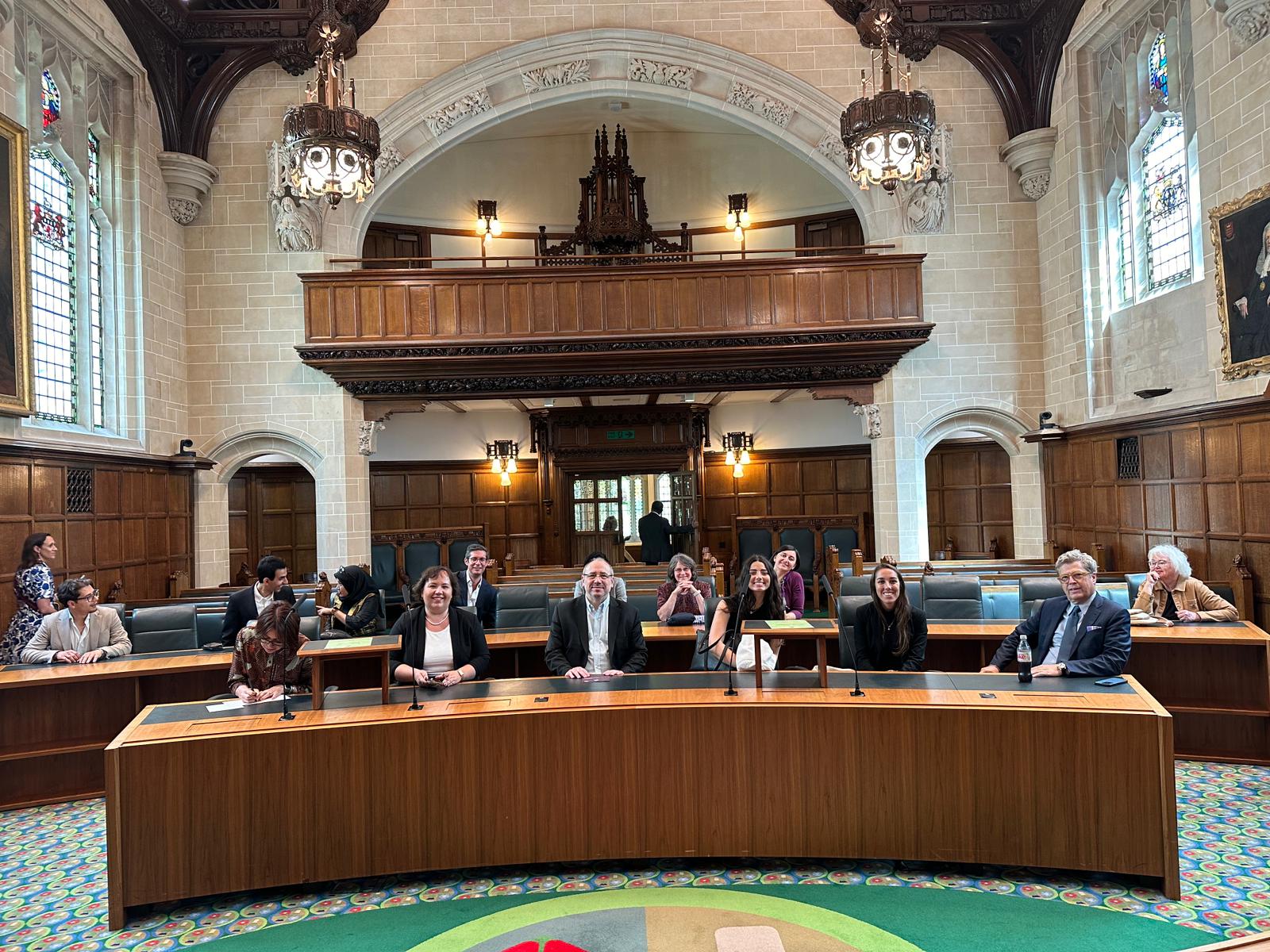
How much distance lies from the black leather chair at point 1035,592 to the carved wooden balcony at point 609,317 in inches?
198

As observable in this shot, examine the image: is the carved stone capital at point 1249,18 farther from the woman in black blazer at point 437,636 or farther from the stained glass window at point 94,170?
the stained glass window at point 94,170

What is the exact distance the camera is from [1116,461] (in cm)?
948

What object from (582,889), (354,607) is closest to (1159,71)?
(354,607)

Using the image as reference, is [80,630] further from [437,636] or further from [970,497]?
[970,497]

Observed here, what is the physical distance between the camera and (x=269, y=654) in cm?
439

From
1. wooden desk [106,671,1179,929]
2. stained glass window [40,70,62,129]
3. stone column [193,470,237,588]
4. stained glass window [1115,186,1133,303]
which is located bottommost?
wooden desk [106,671,1179,929]

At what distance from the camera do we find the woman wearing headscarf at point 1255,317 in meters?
6.75

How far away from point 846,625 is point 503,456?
1158 centimetres

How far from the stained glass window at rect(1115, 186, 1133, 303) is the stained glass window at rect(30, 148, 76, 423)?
11.8 m

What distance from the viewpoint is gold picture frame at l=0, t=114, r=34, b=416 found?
7406 millimetres

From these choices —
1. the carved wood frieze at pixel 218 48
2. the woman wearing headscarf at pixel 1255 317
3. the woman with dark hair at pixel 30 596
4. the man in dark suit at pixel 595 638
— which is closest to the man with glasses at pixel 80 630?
the woman with dark hair at pixel 30 596

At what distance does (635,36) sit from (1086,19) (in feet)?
18.1

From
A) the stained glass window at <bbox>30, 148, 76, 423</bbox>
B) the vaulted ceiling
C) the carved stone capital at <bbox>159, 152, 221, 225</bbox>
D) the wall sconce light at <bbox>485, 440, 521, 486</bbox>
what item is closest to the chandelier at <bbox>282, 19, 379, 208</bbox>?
the stained glass window at <bbox>30, 148, 76, 423</bbox>

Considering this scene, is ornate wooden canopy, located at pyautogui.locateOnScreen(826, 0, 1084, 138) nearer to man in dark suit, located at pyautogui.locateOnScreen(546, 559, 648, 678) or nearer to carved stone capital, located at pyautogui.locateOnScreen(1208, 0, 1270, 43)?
carved stone capital, located at pyautogui.locateOnScreen(1208, 0, 1270, 43)
